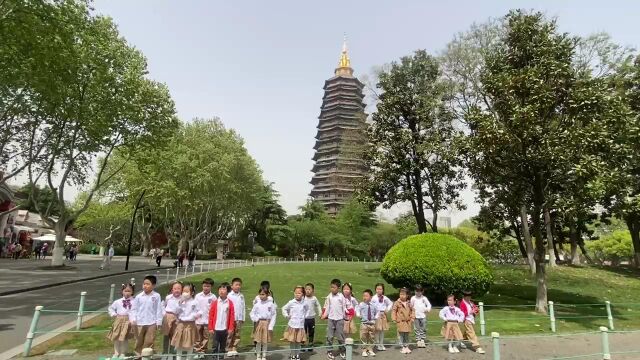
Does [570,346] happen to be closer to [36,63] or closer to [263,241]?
[36,63]

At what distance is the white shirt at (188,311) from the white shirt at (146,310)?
0.39m

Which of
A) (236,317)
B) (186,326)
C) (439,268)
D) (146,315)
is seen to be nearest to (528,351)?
(439,268)

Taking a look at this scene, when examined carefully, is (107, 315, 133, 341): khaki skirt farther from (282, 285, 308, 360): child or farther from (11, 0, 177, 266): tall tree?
(11, 0, 177, 266): tall tree

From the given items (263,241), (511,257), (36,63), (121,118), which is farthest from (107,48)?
(511,257)

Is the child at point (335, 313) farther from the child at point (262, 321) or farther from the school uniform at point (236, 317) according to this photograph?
the school uniform at point (236, 317)

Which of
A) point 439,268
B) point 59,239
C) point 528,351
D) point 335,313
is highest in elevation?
point 59,239

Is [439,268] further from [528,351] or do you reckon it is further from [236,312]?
→ [236,312]

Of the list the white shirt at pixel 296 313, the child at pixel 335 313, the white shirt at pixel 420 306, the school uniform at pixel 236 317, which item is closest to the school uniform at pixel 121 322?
the school uniform at pixel 236 317

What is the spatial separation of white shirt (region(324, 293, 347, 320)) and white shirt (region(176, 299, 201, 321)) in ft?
8.94

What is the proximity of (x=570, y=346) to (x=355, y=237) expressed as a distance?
162ft

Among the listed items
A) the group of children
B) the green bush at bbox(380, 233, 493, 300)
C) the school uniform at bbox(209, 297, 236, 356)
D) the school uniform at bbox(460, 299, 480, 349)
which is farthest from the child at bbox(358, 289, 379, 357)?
the green bush at bbox(380, 233, 493, 300)

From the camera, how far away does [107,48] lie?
25.7 m

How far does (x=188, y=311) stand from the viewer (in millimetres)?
8438

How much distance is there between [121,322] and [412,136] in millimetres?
17899
